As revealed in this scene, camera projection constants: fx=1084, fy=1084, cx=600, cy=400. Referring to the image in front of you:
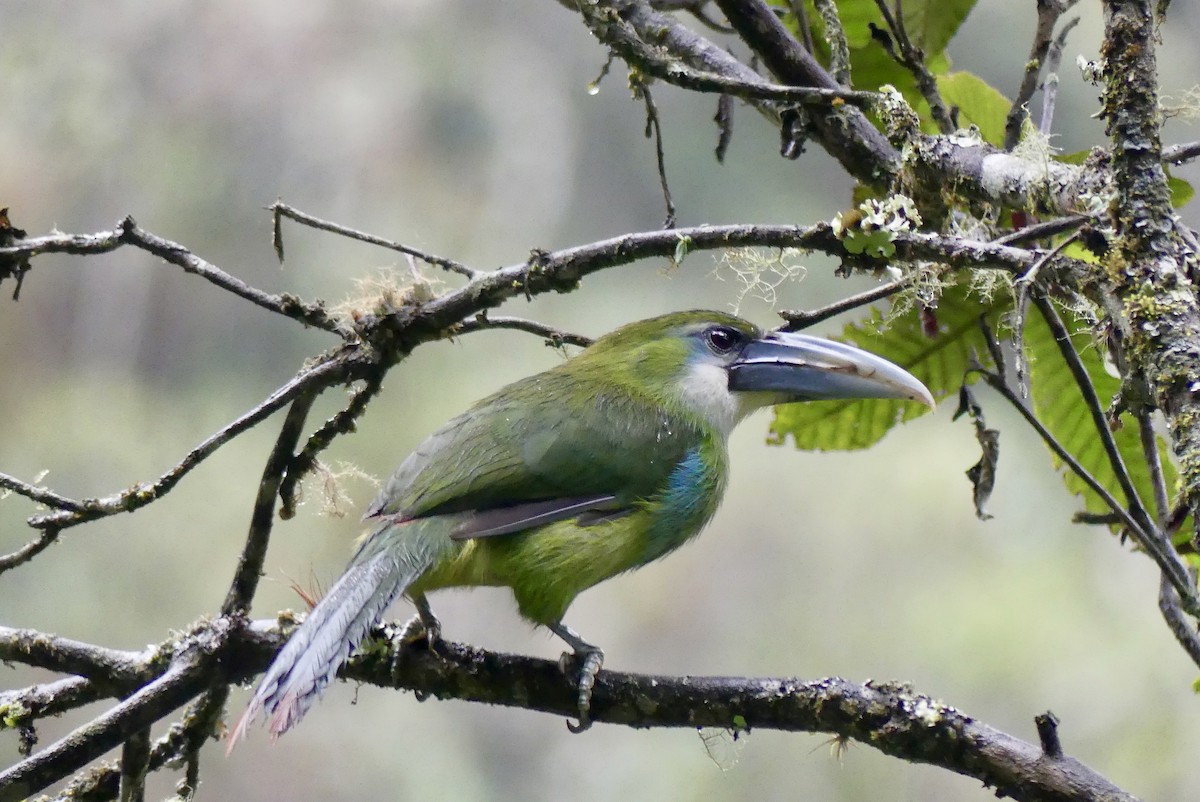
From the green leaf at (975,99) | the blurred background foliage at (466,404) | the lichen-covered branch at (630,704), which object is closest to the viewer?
the lichen-covered branch at (630,704)

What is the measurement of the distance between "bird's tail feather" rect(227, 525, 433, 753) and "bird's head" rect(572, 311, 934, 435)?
64 cm

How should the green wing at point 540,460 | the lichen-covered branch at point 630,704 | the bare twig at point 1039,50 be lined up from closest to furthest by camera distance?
the lichen-covered branch at point 630,704 → the bare twig at point 1039,50 → the green wing at point 540,460

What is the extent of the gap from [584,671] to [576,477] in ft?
1.22

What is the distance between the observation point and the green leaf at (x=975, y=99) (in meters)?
1.88

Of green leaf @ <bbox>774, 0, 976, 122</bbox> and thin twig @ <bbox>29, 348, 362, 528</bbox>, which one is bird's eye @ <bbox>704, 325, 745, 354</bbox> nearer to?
green leaf @ <bbox>774, 0, 976, 122</bbox>

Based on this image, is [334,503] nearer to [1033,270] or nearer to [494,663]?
[494,663]

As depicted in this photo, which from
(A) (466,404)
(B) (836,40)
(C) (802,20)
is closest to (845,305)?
(B) (836,40)

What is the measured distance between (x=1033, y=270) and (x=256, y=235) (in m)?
3.16

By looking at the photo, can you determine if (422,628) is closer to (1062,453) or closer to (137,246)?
(137,246)

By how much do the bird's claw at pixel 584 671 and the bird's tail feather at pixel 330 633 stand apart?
26cm

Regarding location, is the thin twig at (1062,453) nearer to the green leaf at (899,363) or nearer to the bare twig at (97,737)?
the green leaf at (899,363)

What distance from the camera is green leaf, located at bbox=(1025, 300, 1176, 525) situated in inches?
70.7

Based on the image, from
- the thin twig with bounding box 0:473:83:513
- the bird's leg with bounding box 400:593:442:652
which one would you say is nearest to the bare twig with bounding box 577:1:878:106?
the bird's leg with bounding box 400:593:442:652

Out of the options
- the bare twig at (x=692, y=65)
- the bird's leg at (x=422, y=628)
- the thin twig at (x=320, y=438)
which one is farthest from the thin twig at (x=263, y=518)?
the bare twig at (x=692, y=65)
